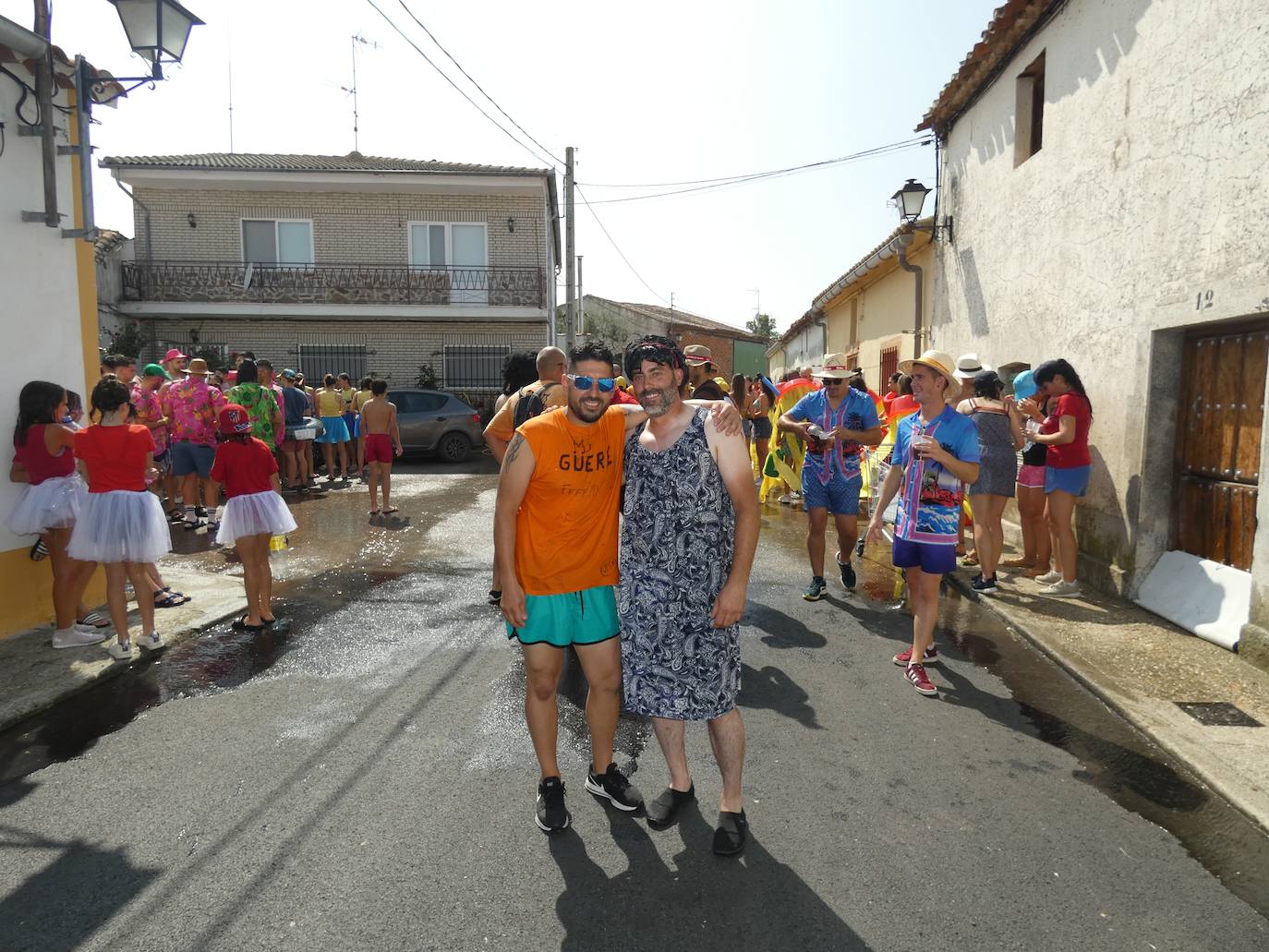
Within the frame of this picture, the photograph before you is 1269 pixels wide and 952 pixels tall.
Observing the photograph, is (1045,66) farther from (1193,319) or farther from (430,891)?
(430,891)

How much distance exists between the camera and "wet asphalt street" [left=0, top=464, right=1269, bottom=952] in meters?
2.63

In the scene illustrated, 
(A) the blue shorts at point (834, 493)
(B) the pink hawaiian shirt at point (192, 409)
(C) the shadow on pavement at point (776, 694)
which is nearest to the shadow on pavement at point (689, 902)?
(C) the shadow on pavement at point (776, 694)

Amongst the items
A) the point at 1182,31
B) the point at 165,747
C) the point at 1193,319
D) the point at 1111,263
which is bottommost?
the point at 165,747

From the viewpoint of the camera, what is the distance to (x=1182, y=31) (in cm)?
602

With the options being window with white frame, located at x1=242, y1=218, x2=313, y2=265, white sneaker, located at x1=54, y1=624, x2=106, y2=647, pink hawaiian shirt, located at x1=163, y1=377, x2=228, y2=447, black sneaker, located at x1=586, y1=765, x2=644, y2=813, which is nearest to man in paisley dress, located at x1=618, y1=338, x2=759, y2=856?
black sneaker, located at x1=586, y1=765, x2=644, y2=813

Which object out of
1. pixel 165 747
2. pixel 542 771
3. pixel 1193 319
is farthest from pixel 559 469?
pixel 1193 319

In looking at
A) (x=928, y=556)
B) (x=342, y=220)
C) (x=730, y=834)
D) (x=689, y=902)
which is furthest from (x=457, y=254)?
(x=689, y=902)

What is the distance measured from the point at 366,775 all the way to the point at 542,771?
2.91 ft

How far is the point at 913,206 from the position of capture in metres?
11.4

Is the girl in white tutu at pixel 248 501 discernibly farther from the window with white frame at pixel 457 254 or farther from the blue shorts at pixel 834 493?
the window with white frame at pixel 457 254

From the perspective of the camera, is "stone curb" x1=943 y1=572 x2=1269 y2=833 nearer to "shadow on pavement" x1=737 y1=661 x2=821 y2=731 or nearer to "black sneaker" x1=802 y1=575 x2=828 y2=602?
"black sneaker" x1=802 y1=575 x2=828 y2=602

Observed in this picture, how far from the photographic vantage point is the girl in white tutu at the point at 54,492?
17.4 feet

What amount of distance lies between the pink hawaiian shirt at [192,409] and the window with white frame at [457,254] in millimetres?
13017

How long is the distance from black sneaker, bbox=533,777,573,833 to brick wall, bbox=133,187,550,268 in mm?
20084
